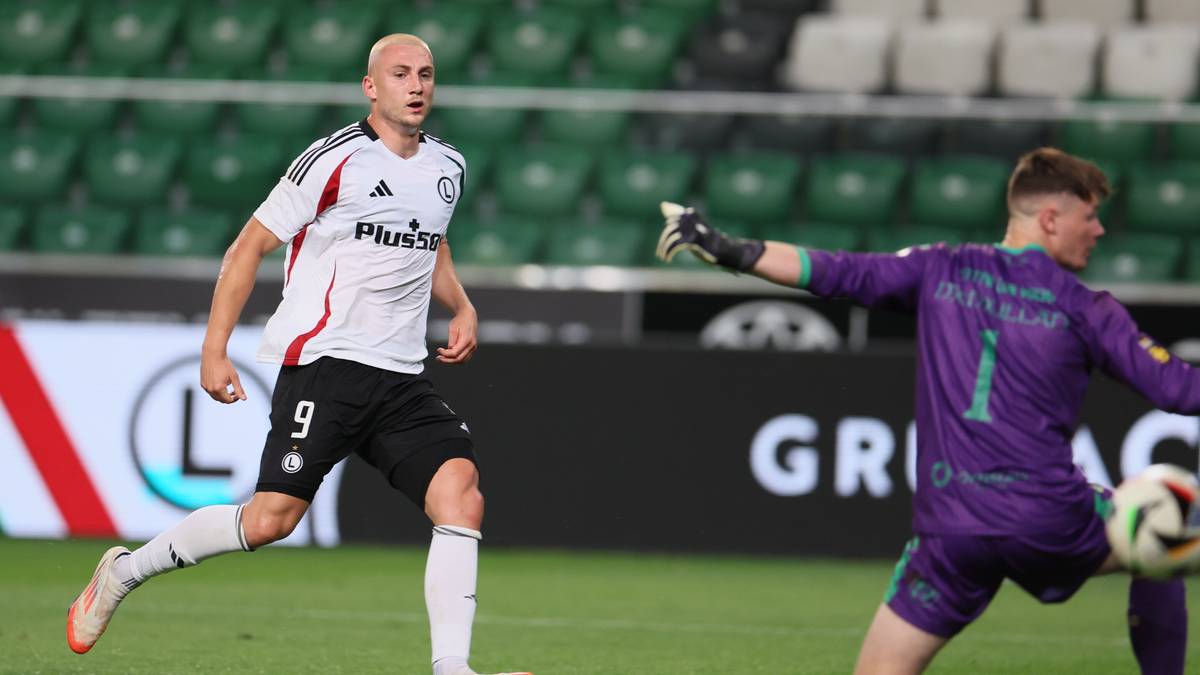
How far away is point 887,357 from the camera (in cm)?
998

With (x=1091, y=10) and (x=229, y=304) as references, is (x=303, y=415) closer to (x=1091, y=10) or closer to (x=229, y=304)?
(x=229, y=304)

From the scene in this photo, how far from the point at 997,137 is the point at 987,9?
8.93ft

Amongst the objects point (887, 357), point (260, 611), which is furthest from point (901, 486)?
point (260, 611)

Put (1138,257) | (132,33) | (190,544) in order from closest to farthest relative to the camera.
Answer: (190,544) → (1138,257) → (132,33)

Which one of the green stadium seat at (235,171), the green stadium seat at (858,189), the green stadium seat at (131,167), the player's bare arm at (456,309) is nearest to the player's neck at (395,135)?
the player's bare arm at (456,309)

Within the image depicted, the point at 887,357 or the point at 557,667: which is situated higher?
the point at 887,357

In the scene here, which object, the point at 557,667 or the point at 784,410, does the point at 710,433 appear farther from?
the point at 557,667

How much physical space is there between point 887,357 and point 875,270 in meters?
5.59

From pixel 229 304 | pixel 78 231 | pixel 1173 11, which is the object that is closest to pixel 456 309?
pixel 229 304

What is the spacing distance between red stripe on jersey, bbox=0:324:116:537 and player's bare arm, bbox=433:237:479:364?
4.64 m

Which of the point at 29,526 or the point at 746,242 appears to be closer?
the point at 746,242

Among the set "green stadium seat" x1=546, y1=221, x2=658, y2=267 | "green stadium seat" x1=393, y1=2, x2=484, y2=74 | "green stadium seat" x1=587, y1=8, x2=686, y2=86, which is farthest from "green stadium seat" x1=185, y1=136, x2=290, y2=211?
"green stadium seat" x1=587, y1=8, x2=686, y2=86

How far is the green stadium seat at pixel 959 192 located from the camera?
11945 millimetres

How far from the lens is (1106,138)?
1154 cm
